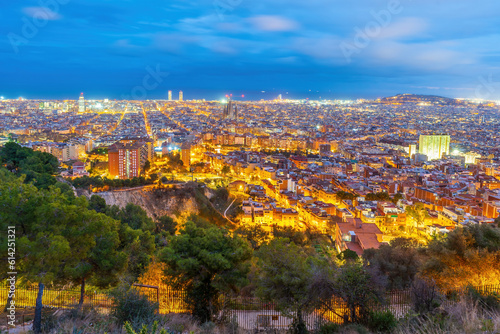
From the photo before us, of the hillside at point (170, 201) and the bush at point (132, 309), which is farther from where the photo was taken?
the hillside at point (170, 201)

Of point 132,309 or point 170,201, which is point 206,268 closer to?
point 132,309

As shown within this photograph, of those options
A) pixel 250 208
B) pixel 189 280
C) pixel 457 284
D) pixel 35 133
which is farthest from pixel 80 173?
pixel 35 133

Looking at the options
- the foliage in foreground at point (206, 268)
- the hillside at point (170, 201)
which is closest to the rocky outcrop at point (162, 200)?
the hillside at point (170, 201)

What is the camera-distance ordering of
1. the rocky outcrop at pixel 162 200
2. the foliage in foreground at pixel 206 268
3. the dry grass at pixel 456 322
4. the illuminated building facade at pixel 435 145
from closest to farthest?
the dry grass at pixel 456 322
the foliage in foreground at pixel 206 268
the rocky outcrop at pixel 162 200
the illuminated building facade at pixel 435 145

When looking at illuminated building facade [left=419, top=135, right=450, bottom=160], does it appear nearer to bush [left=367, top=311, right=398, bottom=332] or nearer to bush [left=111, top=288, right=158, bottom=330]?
bush [left=367, top=311, right=398, bottom=332]

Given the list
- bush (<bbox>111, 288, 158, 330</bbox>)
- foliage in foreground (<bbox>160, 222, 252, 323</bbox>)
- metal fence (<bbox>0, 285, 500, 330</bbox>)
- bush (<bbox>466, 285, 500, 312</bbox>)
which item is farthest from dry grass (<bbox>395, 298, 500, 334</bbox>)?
bush (<bbox>111, 288, 158, 330</bbox>)

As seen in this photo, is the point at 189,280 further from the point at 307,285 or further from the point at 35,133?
the point at 35,133

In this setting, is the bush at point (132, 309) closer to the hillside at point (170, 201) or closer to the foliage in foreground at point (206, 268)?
the foliage in foreground at point (206, 268)
